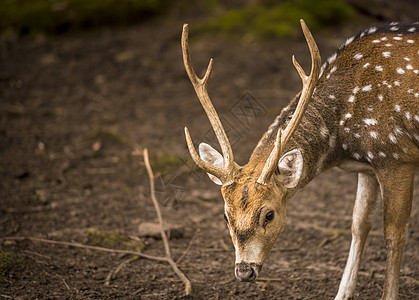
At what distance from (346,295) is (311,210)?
1797mm

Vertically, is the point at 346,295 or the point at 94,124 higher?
the point at 346,295

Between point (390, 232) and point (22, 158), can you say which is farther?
point (22, 158)

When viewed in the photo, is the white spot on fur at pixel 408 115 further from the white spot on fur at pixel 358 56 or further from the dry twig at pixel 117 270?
the dry twig at pixel 117 270

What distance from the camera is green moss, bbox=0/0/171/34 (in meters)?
11.2

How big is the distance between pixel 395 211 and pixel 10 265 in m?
3.06

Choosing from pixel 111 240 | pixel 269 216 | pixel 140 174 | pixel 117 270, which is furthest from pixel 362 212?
pixel 140 174

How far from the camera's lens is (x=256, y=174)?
3.97 metres

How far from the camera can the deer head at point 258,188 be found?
Answer: 3748 millimetres

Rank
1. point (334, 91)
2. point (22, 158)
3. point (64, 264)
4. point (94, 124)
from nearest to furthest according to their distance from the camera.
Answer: point (334, 91) → point (64, 264) → point (22, 158) → point (94, 124)

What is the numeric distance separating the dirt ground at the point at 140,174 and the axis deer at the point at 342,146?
24.0 inches

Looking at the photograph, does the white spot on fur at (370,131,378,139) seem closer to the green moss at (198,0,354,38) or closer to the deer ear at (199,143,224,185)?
the deer ear at (199,143,224,185)

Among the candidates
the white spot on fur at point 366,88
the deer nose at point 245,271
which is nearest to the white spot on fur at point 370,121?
the white spot on fur at point 366,88

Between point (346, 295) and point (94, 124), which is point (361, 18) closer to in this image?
point (94, 124)

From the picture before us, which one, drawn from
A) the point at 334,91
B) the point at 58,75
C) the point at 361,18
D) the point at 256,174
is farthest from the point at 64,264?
the point at 361,18
